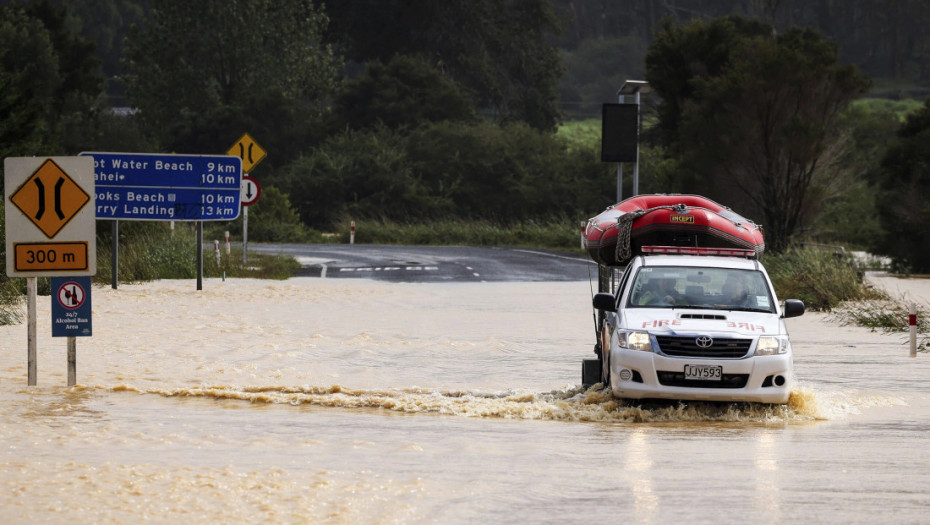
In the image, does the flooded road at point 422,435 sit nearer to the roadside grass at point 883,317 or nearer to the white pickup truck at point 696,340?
the white pickup truck at point 696,340

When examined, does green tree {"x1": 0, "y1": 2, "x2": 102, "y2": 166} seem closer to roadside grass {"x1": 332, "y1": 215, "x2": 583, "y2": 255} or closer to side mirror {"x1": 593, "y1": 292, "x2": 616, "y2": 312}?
roadside grass {"x1": 332, "y1": 215, "x2": 583, "y2": 255}

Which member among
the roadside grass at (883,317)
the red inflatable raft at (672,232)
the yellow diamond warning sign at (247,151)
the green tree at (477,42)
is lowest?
the roadside grass at (883,317)

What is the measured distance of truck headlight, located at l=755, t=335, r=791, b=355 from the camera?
13.8 meters

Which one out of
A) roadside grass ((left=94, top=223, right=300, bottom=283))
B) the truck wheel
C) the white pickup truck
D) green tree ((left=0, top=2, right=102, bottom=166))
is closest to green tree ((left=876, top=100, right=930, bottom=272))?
roadside grass ((left=94, top=223, right=300, bottom=283))

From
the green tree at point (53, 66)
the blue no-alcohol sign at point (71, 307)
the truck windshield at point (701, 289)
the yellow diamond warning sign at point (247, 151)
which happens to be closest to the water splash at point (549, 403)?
the blue no-alcohol sign at point (71, 307)

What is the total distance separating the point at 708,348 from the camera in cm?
1371

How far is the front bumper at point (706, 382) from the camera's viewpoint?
1362 cm

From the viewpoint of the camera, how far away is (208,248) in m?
41.5

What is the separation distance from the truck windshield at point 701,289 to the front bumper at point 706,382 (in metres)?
1.11

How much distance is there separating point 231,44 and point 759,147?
49.7 m

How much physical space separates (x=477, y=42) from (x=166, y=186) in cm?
6385

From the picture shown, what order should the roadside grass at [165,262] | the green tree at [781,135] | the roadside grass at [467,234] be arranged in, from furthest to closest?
the roadside grass at [467,234] < the green tree at [781,135] < the roadside grass at [165,262]

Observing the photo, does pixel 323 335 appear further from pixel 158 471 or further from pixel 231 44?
pixel 231 44

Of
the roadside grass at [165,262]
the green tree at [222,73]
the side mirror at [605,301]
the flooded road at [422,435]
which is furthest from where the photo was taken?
the green tree at [222,73]
